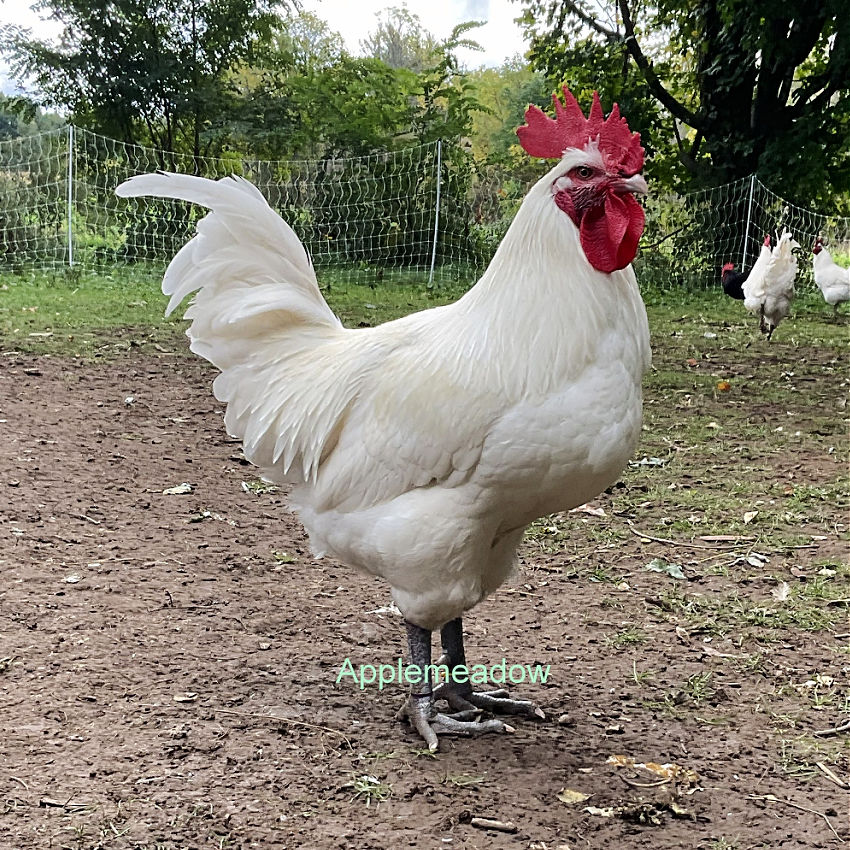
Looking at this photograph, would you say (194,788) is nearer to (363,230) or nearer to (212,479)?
(212,479)

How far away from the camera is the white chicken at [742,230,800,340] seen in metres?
9.79

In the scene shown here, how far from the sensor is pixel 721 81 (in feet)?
49.5

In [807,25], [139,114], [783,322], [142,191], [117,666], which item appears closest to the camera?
[142,191]

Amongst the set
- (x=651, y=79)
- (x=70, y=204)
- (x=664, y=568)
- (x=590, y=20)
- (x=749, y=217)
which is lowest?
(x=664, y=568)

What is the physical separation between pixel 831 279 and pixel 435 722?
36.3 ft

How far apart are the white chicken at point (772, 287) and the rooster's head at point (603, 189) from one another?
8217 millimetres

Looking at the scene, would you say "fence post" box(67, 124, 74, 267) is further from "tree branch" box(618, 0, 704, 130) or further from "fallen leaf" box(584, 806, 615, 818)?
"fallen leaf" box(584, 806, 615, 818)

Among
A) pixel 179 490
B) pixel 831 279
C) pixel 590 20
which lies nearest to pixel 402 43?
pixel 590 20

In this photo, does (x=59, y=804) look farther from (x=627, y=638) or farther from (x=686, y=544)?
(x=686, y=544)

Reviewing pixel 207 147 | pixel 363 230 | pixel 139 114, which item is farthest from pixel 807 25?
pixel 139 114

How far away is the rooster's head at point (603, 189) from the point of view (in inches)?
91.1

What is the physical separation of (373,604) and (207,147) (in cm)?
1299

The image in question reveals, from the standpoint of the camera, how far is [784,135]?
14852 millimetres

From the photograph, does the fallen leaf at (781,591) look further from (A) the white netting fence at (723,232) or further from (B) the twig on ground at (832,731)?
(A) the white netting fence at (723,232)
